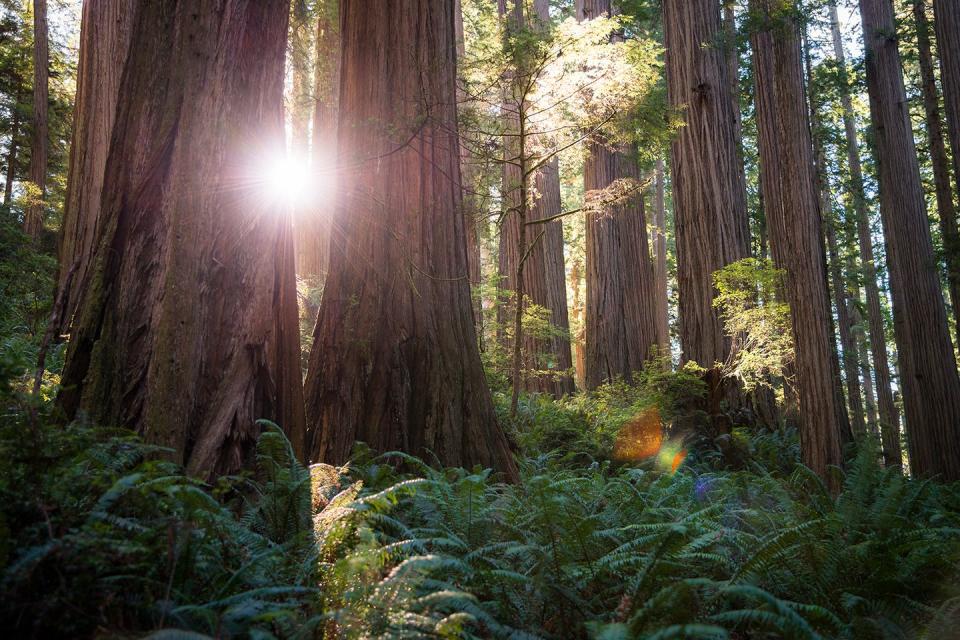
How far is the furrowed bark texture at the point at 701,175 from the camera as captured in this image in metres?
9.97

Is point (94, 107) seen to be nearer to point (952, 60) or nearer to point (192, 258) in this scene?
point (192, 258)

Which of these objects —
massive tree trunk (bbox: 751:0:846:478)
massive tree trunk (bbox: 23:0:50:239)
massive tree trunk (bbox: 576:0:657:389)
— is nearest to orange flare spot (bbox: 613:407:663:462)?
massive tree trunk (bbox: 751:0:846:478)

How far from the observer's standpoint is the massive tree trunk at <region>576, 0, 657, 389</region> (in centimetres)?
1324

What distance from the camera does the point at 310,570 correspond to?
233 centimetres

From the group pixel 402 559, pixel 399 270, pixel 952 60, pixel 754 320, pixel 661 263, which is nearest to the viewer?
pixel 402 559

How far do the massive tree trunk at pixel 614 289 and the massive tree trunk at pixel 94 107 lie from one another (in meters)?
8.37

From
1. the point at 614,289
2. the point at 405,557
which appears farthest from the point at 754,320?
the point at 405,557

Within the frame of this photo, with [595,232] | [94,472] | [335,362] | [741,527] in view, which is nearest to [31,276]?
[335,362]

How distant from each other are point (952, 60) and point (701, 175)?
3.47 meters

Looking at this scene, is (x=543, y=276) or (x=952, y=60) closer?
(x=952, y=60)

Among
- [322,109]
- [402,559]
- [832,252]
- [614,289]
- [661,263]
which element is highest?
[322,109]

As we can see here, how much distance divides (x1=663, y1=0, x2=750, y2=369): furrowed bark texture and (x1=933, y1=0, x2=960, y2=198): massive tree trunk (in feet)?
9.99

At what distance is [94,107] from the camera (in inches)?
333

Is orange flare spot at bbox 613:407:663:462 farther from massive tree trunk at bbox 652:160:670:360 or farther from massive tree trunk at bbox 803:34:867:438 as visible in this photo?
massive tree trunk at bbox 652:160:670:360
